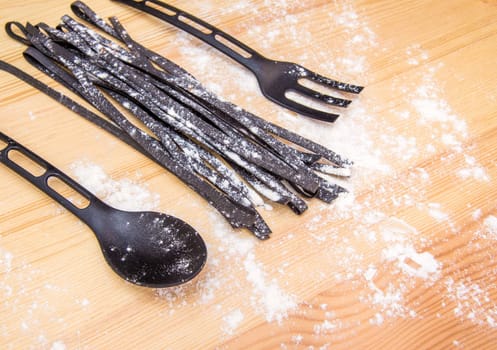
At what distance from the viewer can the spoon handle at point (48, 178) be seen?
24.6 inches

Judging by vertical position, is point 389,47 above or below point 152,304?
above

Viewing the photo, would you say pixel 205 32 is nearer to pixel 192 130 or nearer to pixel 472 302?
pixel 192 130

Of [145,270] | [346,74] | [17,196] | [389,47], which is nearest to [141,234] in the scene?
[145,270]

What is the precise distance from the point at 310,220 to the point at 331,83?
0.24 meters

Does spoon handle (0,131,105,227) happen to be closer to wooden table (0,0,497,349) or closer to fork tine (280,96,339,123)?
wooden table (0,0,497,349)

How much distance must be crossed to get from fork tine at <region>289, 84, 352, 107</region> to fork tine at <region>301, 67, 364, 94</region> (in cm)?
2

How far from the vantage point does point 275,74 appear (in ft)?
2.60

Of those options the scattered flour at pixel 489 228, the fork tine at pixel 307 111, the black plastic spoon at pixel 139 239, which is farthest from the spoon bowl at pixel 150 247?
the scattered flour at pixel 489 228

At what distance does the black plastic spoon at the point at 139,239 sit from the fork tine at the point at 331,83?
0.33m

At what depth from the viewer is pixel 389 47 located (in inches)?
34.0

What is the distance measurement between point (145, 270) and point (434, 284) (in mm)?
365

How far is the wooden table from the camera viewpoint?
0.58 meters

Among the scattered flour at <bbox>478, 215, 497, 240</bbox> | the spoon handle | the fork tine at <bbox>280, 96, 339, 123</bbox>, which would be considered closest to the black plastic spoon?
the spoon handle

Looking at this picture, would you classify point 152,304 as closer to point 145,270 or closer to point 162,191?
point 145,270
